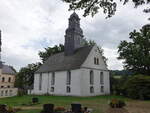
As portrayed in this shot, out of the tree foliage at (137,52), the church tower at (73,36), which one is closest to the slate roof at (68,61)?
the church tower at (73,36)

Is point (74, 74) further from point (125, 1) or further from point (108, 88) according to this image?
point (125, 1)

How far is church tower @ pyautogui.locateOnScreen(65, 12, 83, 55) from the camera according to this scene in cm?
4288

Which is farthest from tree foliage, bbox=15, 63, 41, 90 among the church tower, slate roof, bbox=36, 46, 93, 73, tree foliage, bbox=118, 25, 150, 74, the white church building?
tree foliage, bbox=118, 25, 150, 74

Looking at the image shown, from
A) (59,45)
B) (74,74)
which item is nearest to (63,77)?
(74,74)

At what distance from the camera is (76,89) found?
35.8 metres

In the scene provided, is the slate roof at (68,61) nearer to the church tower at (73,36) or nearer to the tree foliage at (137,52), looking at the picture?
the church tower at (73,36)

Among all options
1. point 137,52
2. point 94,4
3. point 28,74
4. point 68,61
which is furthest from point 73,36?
point 94,4

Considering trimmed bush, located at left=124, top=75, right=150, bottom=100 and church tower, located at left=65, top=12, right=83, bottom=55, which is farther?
church tower, located at left=65, top=12, right=83, bottom=55

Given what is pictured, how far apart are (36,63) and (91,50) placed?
88.3ft

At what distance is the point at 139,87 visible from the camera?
28.3 meters

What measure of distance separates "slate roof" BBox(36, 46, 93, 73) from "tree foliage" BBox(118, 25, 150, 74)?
8.16 meters

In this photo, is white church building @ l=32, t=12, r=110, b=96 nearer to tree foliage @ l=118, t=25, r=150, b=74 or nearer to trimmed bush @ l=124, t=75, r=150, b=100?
tree foliage @ l=118, t=25, r=150, b=74

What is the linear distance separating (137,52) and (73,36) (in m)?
14.7

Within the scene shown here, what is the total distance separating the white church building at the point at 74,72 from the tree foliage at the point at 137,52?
514cm
